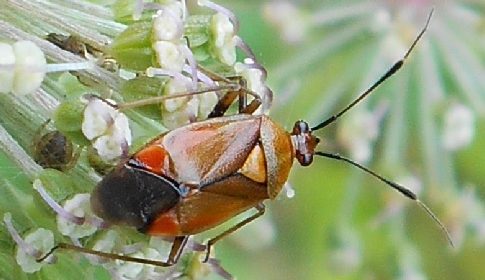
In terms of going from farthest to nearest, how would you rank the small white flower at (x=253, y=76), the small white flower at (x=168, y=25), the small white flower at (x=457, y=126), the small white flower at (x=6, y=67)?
the small white flower at (x=457, y=126) → the small white flower at (x=253, y=76) → the small white flower at (x=168, y=25) → the small white flower at (x=6, y=67)

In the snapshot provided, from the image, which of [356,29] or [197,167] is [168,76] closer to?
[197,167]

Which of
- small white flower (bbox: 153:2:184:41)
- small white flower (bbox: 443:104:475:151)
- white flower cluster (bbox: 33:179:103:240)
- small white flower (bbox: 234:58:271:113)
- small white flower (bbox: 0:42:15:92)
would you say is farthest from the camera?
small white flower (bbox: 443:104:475:151)

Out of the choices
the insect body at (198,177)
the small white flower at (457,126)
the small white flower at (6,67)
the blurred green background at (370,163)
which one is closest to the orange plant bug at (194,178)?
the insect body at (198,177)

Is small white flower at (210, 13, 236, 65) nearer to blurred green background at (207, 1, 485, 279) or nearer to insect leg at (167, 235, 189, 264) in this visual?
insect leg at (167, 235, 189, 264)

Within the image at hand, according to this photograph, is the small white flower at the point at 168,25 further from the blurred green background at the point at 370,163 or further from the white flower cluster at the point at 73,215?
the blurred green background at the point at 370,163

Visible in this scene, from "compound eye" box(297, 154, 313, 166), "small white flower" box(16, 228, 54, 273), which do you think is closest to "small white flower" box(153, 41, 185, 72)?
"small white flower" box(16, 228, 54, 273)

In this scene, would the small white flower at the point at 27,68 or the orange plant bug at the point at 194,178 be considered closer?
the small white flower at the point at 27,68
